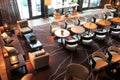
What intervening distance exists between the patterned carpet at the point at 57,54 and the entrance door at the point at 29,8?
157 cm

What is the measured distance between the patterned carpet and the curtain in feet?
5.06

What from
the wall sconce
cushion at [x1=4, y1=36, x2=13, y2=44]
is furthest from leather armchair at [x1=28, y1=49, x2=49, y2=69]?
cushion at [x1=4, y1=36, x2=13, y2=44]

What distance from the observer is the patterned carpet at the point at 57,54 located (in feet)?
22.3

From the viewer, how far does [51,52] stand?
806 centimetres

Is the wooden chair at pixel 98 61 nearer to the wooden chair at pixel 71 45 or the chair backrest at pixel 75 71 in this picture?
the chair backrest at pixel 75 71

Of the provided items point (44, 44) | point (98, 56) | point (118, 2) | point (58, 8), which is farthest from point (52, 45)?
point (118, 2)

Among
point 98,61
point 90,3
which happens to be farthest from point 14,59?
point 90,3

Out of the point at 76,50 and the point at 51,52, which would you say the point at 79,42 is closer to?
the point at 76,50

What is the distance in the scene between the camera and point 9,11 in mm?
9633

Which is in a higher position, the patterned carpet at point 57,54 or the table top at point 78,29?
the table top at point 78,29

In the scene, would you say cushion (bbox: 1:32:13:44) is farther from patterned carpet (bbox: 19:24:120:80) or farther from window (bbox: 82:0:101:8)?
window (bbox: 82:0:101:8)

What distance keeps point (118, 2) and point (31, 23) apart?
7278mm

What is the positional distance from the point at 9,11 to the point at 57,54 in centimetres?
431

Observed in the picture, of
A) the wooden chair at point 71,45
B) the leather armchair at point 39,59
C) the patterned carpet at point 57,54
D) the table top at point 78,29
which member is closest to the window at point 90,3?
the table top at point 78,29
